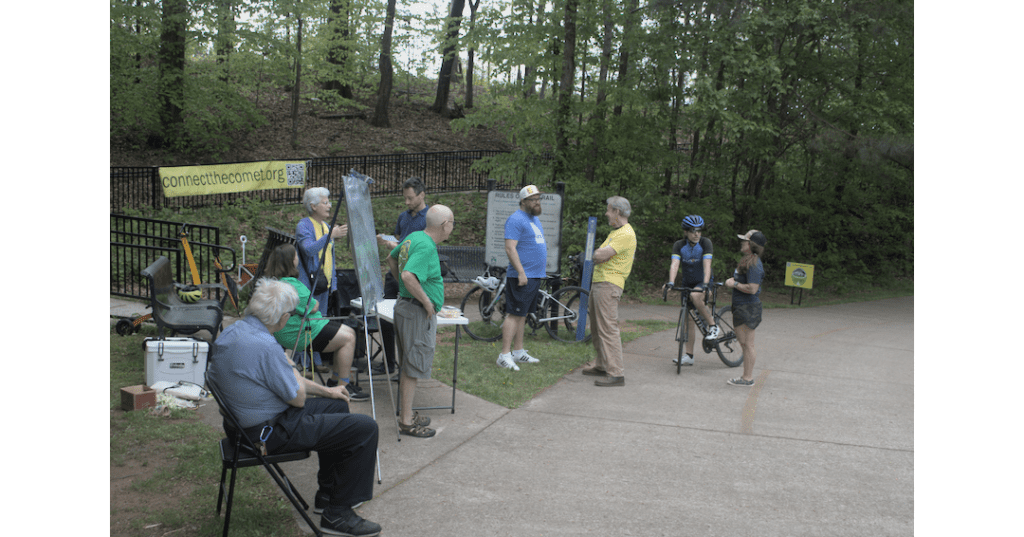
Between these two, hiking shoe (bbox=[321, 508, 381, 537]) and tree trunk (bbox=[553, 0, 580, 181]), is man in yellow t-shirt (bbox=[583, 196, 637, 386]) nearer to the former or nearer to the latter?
hiking shoe (bbox=[321, 508, 381, 537])

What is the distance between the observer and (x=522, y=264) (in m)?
7.52

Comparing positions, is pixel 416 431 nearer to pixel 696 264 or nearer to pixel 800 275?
pixel 696 264

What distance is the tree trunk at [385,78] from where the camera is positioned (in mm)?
26453

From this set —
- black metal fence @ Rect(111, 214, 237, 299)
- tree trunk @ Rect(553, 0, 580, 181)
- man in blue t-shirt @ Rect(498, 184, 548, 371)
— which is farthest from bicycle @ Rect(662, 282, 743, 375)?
tree trunk @ Rect(553, 0, 580, 181)

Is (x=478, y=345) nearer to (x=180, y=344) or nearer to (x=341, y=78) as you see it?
(x=180, y=344)

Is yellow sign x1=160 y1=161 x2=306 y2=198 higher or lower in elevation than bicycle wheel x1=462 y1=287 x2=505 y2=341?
higher

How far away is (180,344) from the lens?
237 inches

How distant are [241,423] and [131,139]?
19.4 metres

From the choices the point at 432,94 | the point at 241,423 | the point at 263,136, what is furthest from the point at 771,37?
the point at 432,94

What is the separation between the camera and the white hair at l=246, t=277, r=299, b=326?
3.58 metres

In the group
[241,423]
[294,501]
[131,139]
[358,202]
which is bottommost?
[294,501]

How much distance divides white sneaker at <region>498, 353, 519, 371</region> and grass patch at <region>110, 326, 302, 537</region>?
310 cm

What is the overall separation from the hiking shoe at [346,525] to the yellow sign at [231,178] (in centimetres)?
1287

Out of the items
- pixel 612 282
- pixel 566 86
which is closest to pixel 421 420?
pixel 612 282
